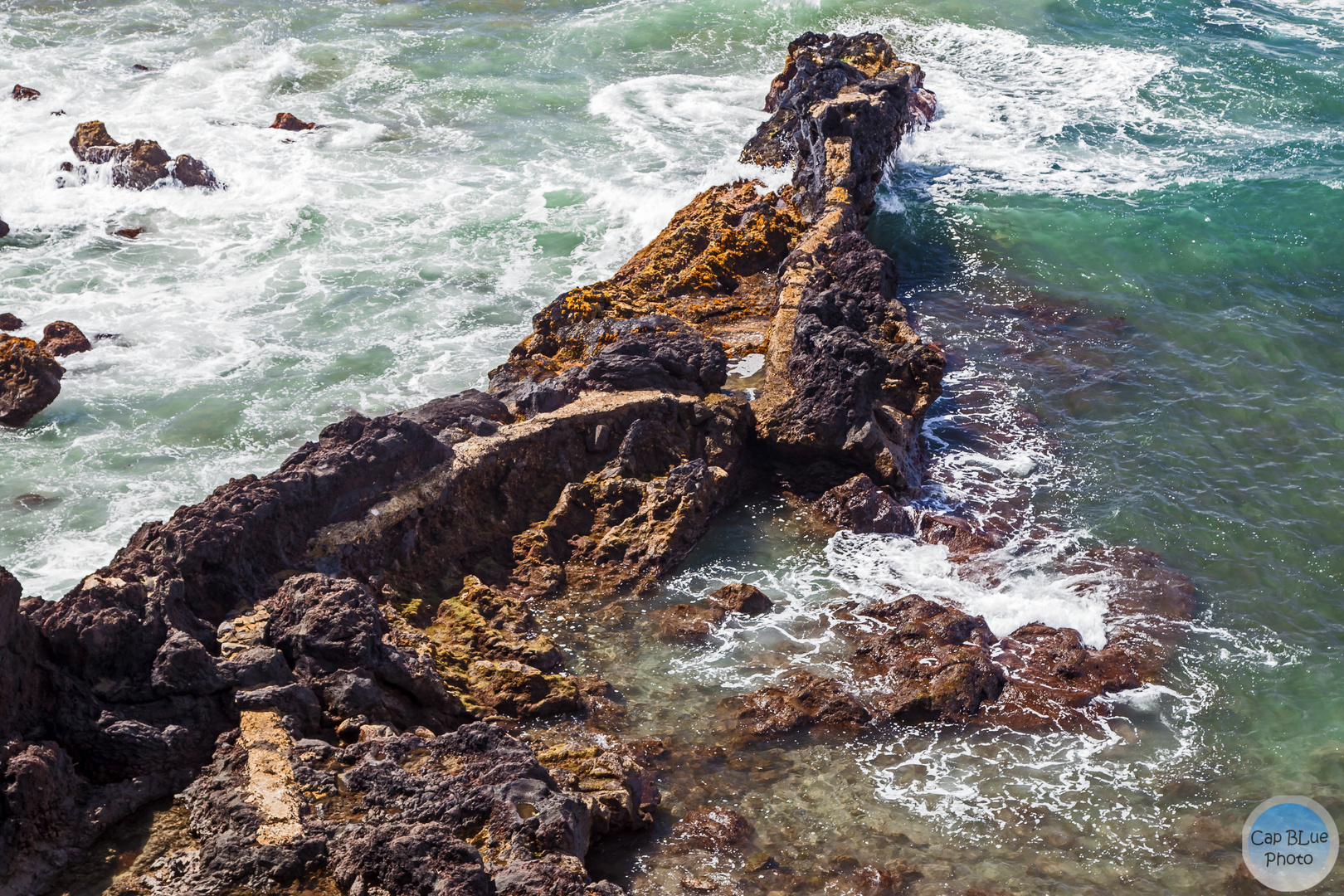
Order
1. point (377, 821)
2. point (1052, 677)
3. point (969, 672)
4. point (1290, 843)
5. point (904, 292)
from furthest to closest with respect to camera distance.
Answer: point (904, 292) → point (1052, 677) → point (969, 672) → point (1290, 843) → point (377, 821)

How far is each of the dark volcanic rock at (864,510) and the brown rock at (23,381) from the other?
36.2 ft

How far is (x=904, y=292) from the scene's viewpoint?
1803 centimetres

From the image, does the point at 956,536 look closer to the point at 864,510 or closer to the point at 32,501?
the point at 864,510

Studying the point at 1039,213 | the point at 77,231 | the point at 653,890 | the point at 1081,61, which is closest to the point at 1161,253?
the point at 1039,213

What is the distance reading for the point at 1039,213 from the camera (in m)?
20.4

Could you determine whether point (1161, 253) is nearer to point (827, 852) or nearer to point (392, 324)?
point (392, 324)

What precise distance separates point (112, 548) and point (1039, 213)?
16.8 meters

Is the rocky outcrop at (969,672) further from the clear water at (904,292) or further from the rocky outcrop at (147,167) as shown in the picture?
the rocky outcrop at (147,167)

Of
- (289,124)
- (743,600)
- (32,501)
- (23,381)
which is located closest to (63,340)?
(23,381)

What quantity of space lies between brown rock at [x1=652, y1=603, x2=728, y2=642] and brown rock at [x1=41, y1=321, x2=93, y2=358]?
1131 centimetres

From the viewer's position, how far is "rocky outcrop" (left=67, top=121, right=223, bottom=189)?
22359 mm

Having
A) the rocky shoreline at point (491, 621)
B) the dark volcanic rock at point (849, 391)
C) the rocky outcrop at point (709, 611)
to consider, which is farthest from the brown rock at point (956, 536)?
the rocky outcrop at point (709, 611)

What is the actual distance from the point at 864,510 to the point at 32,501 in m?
9.93

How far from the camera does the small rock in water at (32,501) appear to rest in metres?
12.7
